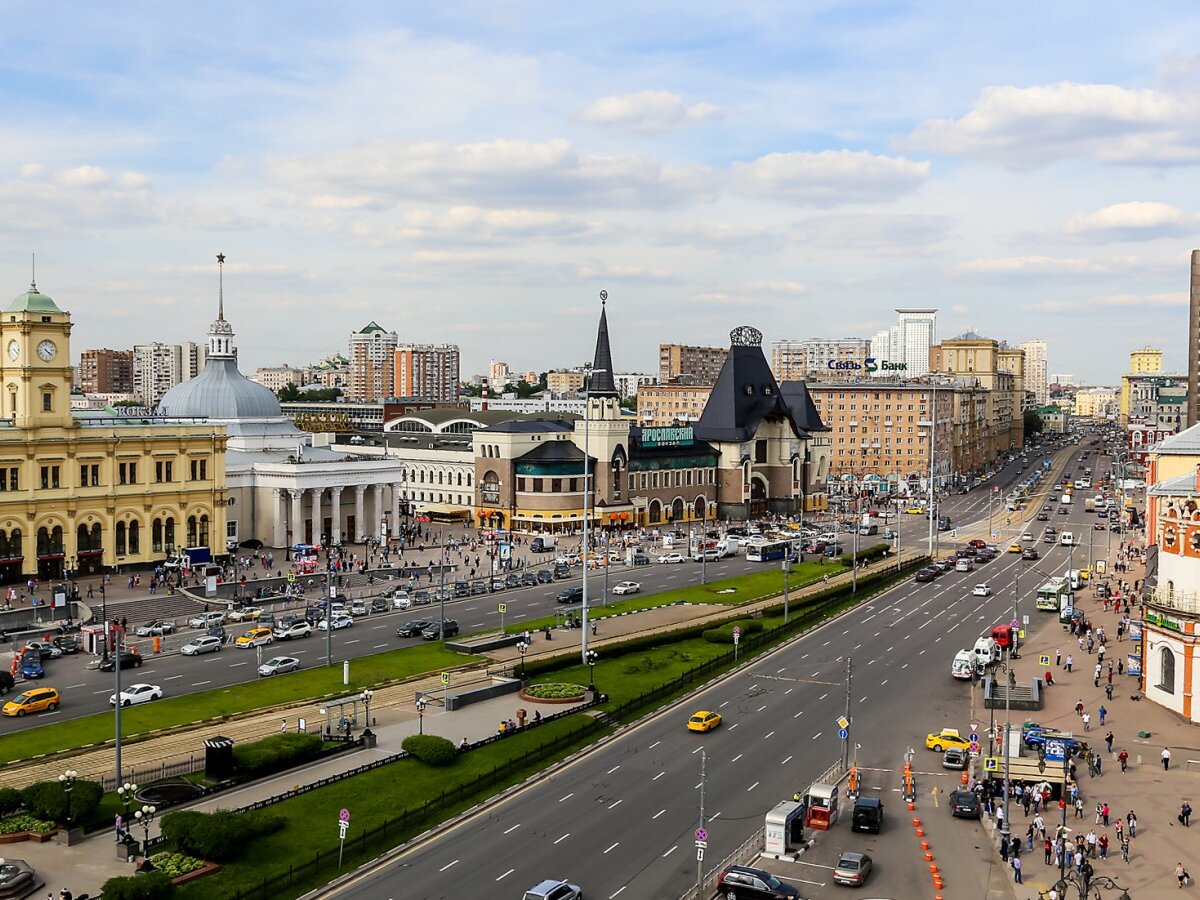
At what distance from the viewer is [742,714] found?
2263 inches

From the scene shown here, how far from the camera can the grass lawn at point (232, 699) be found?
1964 inches

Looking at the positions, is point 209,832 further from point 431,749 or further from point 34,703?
point 34,703

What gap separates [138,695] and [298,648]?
13.5 m

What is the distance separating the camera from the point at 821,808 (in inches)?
1689

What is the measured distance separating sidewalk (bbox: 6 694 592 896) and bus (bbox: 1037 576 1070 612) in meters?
45.9

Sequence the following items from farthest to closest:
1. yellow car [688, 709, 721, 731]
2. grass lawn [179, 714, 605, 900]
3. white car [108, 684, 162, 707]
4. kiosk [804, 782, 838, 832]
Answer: white car [108, 684, 162, 707]
yellow car [688, 709, 721, 731]
kiosk [804, 782, 838, 832]
grass lawn [179, 714, 605, 900]

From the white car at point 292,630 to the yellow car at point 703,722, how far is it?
2824 cm

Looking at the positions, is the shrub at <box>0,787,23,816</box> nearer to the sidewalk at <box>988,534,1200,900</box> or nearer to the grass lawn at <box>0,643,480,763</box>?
the grass lawn at <box>0,643,480,763</box>

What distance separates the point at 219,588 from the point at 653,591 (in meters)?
32.4

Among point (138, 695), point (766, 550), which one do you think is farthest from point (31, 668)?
point (766, 550)

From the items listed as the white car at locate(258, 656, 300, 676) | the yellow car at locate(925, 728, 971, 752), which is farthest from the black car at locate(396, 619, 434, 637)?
the yellow car at locate(925, 728, 971, 752)

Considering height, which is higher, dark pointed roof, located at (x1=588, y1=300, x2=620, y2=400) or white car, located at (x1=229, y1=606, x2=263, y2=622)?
dark pointed roof, located at (x1=588, y1=300, x2=620, y2=400)

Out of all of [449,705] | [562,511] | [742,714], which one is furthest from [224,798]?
[562,511]

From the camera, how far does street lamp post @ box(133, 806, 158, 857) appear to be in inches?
1511
